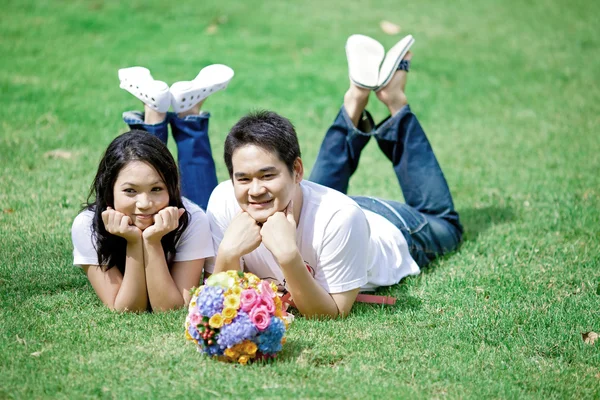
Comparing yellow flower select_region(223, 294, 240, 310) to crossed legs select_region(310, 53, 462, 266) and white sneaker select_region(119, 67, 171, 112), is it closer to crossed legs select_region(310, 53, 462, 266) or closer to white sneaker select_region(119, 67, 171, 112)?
white sneaker select_region(119, 67, 171, 112)

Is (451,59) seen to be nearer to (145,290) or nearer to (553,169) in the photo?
(553,169)

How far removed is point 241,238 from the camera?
4023 mm

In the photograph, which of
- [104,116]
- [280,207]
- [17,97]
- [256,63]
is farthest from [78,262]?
[256,63]

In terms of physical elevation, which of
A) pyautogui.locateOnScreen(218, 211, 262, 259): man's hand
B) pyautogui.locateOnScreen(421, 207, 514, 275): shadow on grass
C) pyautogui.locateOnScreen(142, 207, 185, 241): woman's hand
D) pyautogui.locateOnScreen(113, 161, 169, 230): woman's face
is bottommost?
pyautogui.locateOnScreen(421, 207, 514, 275): shadow on grass

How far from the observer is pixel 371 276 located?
469 cm

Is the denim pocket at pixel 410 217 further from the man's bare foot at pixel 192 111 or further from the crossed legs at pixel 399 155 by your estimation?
the man's bare foot at pixel 192 111

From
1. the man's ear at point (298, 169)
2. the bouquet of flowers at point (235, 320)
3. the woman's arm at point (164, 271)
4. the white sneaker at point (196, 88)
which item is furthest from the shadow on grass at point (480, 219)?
the bouquet of flowers at point (235, 320)

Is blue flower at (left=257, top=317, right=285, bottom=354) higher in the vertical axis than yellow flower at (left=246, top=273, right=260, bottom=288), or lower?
lower

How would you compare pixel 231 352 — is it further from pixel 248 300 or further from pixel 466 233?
pixel 466 233

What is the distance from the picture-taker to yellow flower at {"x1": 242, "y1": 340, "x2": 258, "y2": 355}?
3.50 m

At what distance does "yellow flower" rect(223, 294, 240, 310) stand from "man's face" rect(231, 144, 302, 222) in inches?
27.3

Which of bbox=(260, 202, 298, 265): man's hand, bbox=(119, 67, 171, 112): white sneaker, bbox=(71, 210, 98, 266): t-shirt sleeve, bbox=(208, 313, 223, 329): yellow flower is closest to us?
bbox=(208, 313, 223, 329): yellow flower

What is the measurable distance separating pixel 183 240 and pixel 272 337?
104cm

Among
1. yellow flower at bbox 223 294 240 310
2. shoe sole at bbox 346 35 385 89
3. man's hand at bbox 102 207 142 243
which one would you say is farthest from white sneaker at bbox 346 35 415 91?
yellow flower at bbox 223 294 240 310
